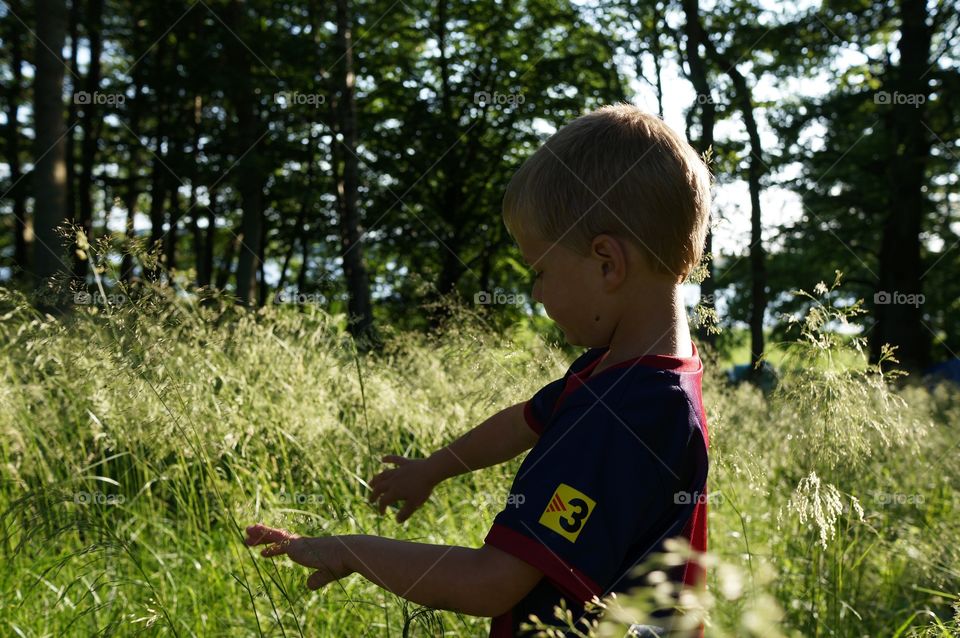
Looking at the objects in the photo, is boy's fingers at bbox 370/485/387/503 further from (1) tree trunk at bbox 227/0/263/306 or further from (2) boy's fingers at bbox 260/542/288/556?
(1) tree trunk at bbox 227/0/263/306

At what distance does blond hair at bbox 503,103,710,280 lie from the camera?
1.37 metres

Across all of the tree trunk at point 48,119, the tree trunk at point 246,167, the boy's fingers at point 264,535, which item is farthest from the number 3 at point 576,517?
the tree trunk at point 246,167

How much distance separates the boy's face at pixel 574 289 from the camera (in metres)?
1.40

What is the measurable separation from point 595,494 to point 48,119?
10556mm

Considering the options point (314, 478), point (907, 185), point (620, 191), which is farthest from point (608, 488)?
point (907, 185)

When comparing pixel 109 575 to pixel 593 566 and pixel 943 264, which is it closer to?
pixel 593 566

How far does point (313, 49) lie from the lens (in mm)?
13930

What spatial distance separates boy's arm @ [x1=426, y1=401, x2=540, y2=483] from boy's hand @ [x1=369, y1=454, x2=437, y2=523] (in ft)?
0.06

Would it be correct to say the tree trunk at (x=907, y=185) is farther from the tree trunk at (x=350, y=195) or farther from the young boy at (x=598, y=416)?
the young boy at (x=598, y=416)

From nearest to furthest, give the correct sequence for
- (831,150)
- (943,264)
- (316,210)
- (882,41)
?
(831,150)
(882,41)
(943,264)
(316,210)

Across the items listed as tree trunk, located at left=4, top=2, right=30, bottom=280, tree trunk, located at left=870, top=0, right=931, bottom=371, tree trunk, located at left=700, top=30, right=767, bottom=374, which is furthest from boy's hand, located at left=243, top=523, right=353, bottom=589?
tree trunk, located at left=4, top=2, right=30, bottom=280

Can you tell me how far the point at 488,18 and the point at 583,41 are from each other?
249cm

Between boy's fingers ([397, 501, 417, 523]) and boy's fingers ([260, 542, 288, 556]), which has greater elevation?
boy's fingers ([260, 542, 288, 556])

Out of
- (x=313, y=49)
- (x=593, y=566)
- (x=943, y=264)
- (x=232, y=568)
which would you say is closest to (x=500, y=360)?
(x=232, y=568)
